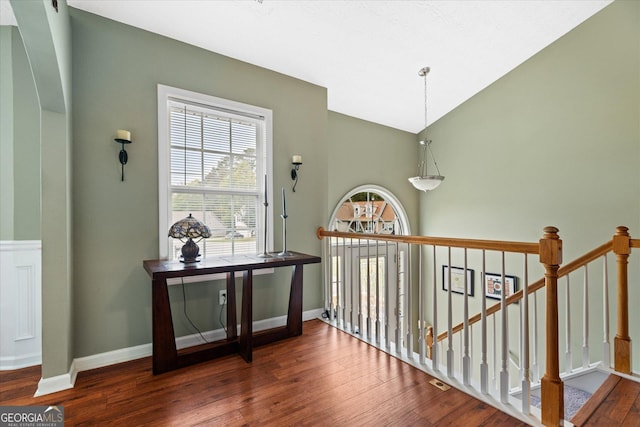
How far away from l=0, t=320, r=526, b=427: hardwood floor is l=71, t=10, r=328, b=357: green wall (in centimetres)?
38

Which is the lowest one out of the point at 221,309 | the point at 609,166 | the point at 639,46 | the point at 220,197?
the point at 221,309

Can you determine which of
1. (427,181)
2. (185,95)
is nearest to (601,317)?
(427,181)

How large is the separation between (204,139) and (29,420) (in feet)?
7.03

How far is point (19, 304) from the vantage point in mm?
2270

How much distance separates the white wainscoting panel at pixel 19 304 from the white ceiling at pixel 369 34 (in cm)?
188

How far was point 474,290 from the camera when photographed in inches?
164

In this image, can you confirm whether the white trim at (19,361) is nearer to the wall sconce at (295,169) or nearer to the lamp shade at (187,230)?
the lamp shade at (187,230)

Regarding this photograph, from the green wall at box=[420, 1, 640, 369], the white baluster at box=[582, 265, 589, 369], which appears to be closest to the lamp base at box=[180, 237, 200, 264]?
the white baluster at box=[582, 265, 589, 369]

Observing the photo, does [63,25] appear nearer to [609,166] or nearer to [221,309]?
[221,309]

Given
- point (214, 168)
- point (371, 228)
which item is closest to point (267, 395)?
point (214, 168)

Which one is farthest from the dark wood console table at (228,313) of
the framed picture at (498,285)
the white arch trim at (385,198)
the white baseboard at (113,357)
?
the framed picture at (498,285)

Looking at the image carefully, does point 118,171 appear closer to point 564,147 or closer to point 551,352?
point 551,352

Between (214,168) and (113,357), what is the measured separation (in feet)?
5.50

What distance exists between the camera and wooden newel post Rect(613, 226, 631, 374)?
2197 mm
